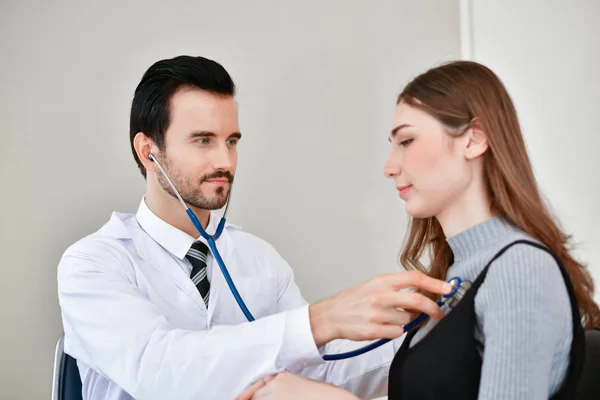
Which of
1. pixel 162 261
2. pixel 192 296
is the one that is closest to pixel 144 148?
pixel 162 261

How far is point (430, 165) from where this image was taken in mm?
1166

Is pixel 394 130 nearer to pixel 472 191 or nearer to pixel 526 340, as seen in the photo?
pixel 472 191

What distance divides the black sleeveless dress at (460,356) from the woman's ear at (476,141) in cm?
18

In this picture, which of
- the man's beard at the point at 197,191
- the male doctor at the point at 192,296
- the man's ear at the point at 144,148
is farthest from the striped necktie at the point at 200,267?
the man's ear at the point at 144,148

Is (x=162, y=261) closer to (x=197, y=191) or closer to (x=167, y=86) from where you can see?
(x=197, y=191)

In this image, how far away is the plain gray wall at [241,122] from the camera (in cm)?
212

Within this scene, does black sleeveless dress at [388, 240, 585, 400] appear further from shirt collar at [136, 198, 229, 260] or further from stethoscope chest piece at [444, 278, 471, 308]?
shirt collar at [136, 198, 229, 260]

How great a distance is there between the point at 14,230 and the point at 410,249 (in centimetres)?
131

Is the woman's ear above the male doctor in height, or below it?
above

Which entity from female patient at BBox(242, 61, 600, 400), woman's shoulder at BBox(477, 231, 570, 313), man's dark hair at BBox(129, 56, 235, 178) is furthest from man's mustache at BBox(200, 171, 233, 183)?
woman's shoulder at BBox(477, 231, 570, 313)

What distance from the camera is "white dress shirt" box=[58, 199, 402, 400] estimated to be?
1.25m

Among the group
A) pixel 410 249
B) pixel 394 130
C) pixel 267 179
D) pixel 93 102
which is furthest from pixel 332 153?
pixel 394 130

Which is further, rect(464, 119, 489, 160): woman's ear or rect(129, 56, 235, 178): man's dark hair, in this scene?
rect(129, 56, 235, 178): man's dark hair

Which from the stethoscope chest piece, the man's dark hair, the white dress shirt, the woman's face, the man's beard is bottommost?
the white dress shirt
